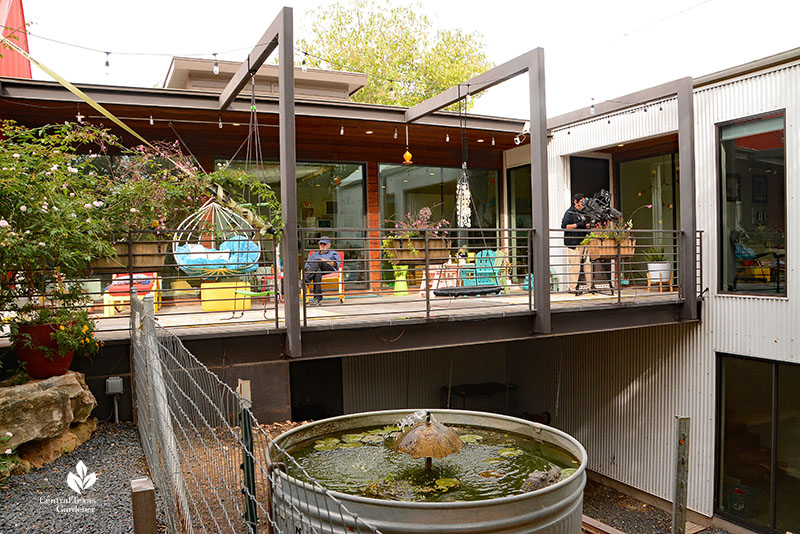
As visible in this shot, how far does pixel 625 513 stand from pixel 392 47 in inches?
951

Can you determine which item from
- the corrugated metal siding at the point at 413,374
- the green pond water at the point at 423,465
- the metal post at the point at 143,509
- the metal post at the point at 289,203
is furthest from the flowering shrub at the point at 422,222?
the metal post at the point at 143,509

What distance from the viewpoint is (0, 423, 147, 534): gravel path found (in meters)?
3.45

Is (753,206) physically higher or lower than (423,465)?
higher

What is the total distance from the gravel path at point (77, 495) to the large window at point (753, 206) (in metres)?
7.61

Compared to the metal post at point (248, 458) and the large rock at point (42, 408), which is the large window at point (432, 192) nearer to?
the large rock at point (42, 408)

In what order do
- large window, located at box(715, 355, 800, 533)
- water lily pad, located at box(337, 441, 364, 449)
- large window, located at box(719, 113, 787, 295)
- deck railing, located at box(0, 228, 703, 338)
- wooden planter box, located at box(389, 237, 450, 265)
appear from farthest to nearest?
wooden planter box, located at box(389, 237, 450, 265), large window, located at box(719, 113, 787, 295), large window, located at box(715, 355, 800, 533), deck railing, located at box(0, 228, 703, 338), water lily pad, located at box(337, 441, 364, 449)

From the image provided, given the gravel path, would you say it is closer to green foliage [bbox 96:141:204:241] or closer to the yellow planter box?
green foliage [bbox 96:141:204:241]

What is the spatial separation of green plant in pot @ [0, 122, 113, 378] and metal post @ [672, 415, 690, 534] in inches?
215

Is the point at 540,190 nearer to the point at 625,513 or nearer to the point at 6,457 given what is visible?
the point at 625,513

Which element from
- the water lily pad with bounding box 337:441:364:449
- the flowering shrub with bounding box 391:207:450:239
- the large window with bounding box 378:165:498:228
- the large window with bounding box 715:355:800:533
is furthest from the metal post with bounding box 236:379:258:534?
the large window with bounding box 378:165:498:228

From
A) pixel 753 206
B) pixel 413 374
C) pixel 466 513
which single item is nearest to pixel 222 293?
pixel 413 374

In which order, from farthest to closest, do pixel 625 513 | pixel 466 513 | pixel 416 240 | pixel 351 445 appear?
pixel 416 240 → pixel 625 513 → pixel 351 445 → pixel 466 513

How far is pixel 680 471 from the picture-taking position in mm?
6137

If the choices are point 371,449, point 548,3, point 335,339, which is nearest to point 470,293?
point 335,339
